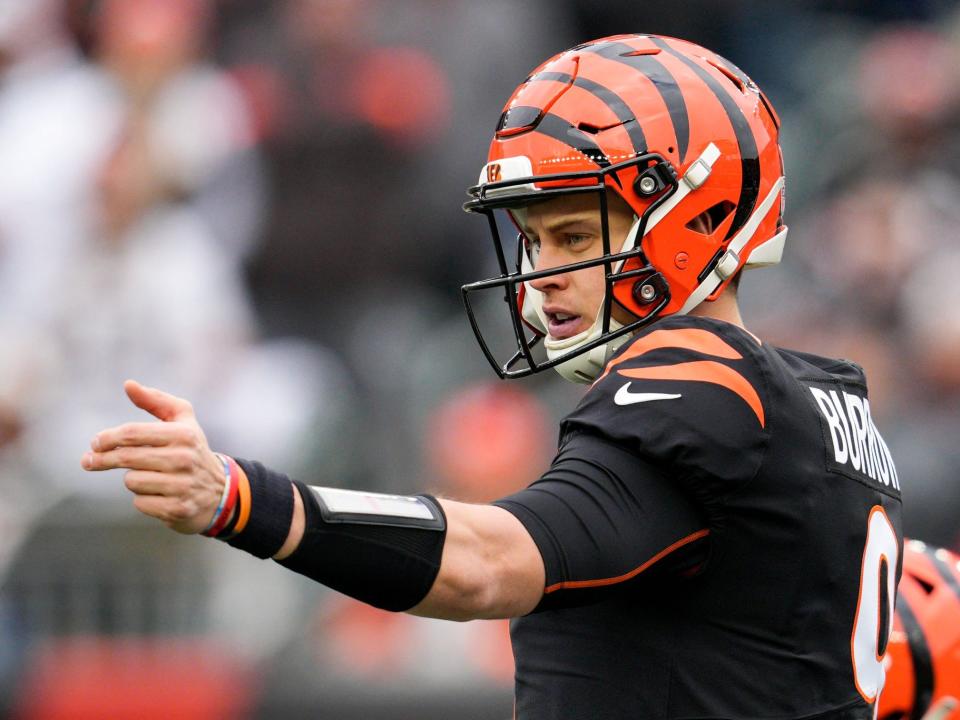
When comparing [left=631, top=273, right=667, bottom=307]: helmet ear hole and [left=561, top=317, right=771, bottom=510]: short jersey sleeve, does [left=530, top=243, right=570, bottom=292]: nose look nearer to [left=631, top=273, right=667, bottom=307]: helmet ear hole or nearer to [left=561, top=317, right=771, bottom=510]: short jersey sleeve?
[left=631, top=273, right=667, bottom=307]: helmet ear hole

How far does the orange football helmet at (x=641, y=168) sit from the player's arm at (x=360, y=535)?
0.73 meters

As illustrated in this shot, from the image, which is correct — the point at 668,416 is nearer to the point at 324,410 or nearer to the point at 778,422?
the point at 778,422

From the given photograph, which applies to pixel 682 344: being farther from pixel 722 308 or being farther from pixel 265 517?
pixel 265 517

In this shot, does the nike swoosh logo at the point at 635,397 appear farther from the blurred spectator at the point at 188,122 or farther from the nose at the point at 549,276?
the blurred spectator at the point at 188,122

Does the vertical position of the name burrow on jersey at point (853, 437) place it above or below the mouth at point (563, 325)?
below

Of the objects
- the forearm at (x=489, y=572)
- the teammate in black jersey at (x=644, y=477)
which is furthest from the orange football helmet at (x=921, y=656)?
the forearm at (x=489, y=572)

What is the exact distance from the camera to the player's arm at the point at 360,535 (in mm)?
2334

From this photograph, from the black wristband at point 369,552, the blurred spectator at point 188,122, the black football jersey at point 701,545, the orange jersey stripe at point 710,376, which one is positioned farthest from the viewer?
the blurred spectator at point 188,122

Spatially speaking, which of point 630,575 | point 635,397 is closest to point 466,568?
point 630,575

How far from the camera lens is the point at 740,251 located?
10.7 ft

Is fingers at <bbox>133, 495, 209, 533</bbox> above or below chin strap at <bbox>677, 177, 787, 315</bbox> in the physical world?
below

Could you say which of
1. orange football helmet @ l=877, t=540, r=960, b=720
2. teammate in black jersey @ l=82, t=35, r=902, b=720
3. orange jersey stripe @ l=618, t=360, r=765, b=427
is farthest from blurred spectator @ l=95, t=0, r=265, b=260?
orange jersey stripe @ l=618, t=360, r=765, b=427

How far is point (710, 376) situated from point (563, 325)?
22.8 inches

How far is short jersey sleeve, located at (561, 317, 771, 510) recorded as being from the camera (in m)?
2.61
